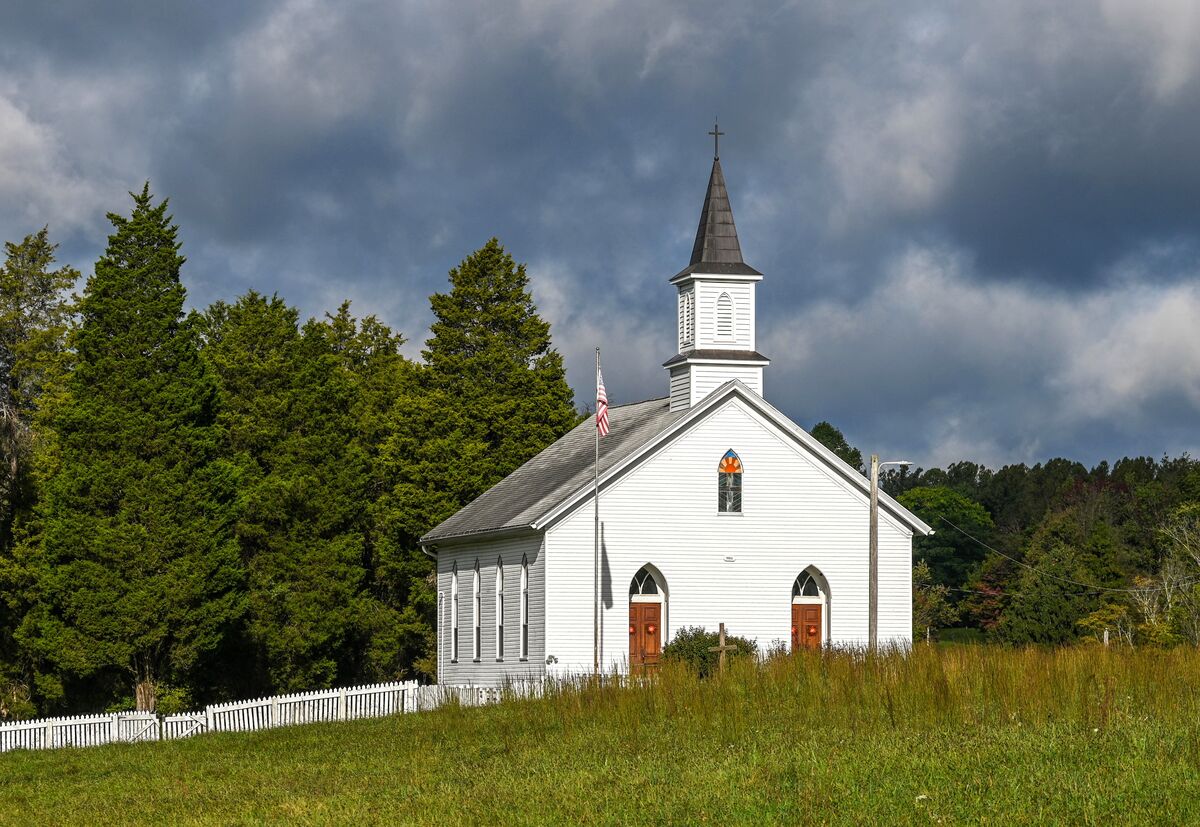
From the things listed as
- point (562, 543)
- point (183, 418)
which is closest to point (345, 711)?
point (562, 543)

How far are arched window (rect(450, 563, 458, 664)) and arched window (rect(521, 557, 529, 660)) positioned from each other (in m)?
5.75

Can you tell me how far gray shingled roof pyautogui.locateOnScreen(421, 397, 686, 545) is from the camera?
42375 millimetres

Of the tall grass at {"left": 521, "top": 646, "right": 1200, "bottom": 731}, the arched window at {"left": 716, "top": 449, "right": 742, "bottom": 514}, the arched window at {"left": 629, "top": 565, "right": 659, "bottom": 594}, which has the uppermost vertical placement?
the arched window at {"left": 716, "top": 449, "right": 742, "bottom": 514}

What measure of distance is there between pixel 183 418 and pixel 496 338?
55.5 feet

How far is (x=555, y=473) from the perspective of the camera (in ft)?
153

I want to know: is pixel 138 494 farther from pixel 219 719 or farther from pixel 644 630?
pixel 644 630

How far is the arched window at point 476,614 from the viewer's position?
151ft

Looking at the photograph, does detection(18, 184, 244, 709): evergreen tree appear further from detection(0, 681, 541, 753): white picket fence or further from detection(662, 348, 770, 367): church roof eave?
detection(662, 348, 770, 367): church roof eave

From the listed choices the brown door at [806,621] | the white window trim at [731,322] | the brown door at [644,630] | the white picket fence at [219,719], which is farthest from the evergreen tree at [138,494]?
the brown door at [806,621]

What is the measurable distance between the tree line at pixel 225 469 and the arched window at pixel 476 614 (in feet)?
20.8

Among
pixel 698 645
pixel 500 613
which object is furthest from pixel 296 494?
pixel 698 645

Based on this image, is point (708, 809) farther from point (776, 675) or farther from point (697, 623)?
point (697, 623)

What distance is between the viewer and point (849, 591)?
43219mm

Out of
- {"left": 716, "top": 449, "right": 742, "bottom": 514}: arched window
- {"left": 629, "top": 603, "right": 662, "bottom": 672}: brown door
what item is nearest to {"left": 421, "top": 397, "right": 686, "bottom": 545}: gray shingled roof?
{"left": 716, "top": 449, "right": 742, "bottom": 514}: arched window
